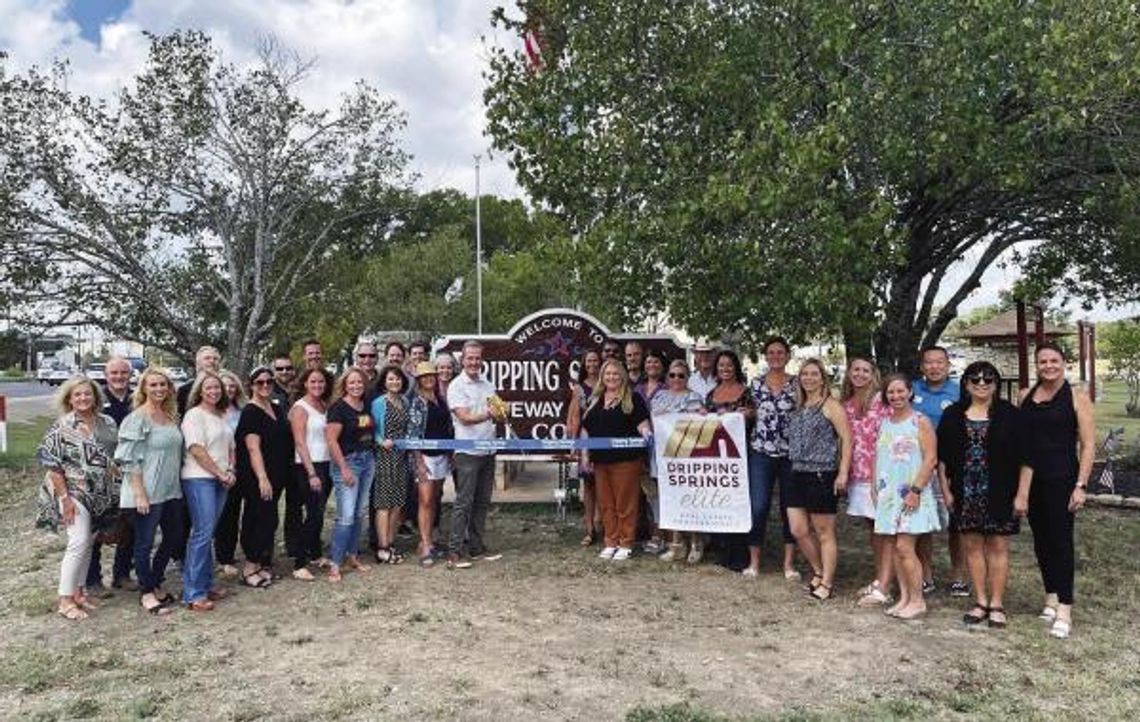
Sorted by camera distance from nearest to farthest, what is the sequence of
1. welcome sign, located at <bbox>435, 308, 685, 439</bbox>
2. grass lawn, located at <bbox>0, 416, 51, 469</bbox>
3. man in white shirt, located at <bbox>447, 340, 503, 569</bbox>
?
man in white shirt, located at <bbox>447, 340, 503, 569</bbox> → welcome sign, located at <bbox>435, 308, 685, 439</bbox> → grass lawn, located at <bbox>0, 416, 51, 469</bbox>

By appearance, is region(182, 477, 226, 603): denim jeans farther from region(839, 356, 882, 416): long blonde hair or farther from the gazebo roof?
the gazebo roof

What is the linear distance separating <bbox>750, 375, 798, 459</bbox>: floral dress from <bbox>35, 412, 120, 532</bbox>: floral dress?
4.84 metres

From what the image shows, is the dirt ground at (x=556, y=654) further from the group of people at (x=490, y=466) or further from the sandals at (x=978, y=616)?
the group of people at (x=490, y=466)

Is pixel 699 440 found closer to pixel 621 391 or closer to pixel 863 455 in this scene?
pixel 621 391

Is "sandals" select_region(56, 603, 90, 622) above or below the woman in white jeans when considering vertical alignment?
below

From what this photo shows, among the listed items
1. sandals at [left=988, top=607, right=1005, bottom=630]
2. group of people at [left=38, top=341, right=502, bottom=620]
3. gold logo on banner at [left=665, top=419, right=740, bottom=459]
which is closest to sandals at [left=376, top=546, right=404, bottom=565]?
group of people at [left=38, top=341, right=502, bottom=620]

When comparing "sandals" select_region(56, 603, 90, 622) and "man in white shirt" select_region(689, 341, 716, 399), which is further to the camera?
"man in white shirt" select_region(689, 341, 716, 399)

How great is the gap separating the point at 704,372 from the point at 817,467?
1.84m

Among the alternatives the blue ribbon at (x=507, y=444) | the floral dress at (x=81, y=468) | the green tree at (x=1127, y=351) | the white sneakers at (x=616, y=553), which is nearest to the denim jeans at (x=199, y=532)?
the floral dress at (x=81, y=468)

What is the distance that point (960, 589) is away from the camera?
703 cm

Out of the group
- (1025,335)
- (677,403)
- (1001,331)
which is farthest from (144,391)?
(1001,331)

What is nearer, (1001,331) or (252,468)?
(252,468)

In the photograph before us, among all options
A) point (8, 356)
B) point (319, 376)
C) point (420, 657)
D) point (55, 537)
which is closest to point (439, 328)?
point (8, 356)

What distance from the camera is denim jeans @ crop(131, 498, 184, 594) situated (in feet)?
22.0
